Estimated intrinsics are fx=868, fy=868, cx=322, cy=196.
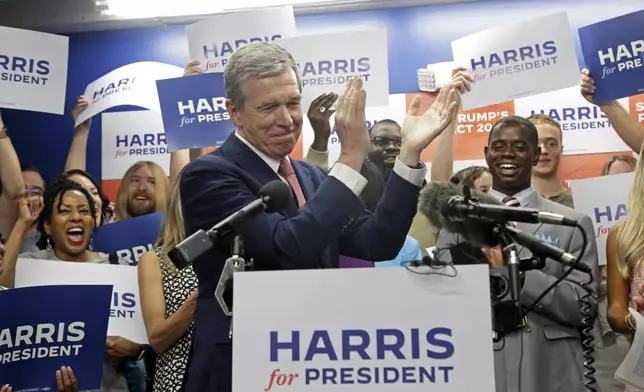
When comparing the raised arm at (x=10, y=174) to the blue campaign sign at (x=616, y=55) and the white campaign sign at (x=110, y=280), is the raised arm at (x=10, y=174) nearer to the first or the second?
the white campaign sign at (x=110, y=280)

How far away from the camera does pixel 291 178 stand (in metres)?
2.76

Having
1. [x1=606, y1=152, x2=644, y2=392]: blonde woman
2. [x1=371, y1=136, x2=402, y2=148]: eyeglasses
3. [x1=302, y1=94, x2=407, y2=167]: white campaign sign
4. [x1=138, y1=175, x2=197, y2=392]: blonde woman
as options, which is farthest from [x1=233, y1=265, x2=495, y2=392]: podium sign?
[x1=302, y1=94, x2=407, y2=167]: white campaign sign

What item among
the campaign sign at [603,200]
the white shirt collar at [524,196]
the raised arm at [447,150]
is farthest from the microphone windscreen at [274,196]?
the raised arm at [447,150]

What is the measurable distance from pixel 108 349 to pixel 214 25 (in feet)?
5.99

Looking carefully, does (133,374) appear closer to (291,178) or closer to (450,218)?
(291,178)

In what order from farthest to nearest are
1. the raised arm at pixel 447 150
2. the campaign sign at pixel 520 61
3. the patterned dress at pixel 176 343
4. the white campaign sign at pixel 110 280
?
the raised arm at pixel 447 150, the campaign sign at pixel 520 61, the white campaign sign at pixel 110 280, the patterned dress at pixel 176 343

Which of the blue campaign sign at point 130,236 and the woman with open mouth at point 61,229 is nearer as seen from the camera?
the woman with open mouth at point 61,229

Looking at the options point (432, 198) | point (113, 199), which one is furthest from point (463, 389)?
point (113, 199)

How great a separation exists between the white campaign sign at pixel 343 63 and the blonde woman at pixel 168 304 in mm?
1015

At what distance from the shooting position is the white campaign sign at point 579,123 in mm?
5008

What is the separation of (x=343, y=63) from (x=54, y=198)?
5.30 feet

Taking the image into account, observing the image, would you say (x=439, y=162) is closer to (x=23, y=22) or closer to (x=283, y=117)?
(x=283, y=117)

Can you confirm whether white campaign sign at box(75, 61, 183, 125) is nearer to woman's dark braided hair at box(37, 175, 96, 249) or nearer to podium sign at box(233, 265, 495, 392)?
woman's dark braided hair at box(37, 175, 96, 249)

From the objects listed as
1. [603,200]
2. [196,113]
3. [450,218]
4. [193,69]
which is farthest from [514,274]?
[193,69]
